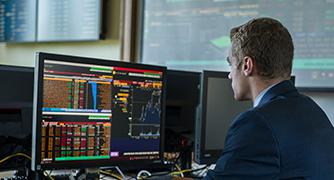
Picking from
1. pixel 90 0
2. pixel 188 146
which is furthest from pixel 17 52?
pixel 188 146

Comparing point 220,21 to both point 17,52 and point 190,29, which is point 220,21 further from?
point 17,52

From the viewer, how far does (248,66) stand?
4.23 feet

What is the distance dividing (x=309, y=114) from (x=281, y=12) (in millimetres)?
1392

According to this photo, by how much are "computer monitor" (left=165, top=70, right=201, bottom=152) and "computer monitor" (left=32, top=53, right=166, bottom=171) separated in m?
0.22

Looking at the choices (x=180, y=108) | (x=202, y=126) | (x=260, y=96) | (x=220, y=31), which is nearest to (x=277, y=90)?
Answer: (x=260, y=96)

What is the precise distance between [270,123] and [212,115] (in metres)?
0.71

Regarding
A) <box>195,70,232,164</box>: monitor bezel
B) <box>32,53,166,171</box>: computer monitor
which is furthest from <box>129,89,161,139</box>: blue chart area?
<box>195,70,232,164</box>: monitor bezel

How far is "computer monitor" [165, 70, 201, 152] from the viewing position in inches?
77.3

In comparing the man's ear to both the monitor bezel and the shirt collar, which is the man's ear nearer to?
the shirt collar

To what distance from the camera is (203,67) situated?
2.78 m

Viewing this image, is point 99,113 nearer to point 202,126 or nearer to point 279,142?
point 202,126

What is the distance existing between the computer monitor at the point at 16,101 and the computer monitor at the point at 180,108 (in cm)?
59

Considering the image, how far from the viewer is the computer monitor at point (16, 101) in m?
1.53

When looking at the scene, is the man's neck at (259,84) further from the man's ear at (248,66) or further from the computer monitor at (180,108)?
the computer monitor at (180,108)
